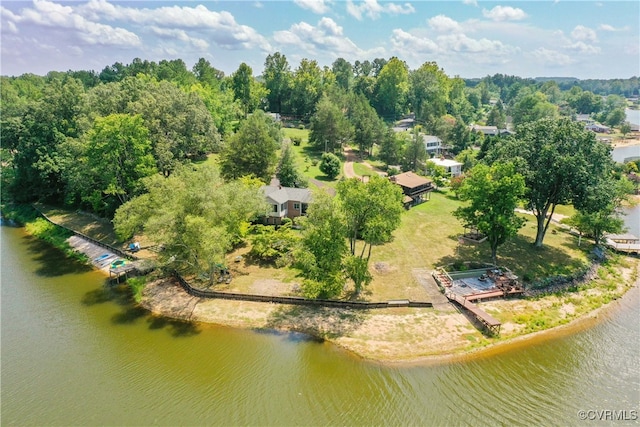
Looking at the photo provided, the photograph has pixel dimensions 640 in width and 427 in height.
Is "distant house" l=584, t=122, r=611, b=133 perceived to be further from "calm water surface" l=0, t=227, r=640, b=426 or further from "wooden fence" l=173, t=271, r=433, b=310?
"wooden fence" l=173, t=271, r=433, b=310

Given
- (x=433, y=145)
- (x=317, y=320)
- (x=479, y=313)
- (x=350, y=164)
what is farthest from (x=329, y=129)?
(x=479, y=313)

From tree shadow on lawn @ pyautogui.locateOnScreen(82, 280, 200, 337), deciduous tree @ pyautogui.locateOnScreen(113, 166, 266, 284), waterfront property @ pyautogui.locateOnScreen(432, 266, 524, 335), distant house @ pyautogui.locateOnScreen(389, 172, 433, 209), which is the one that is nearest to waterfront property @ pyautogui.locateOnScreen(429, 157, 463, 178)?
distant house @ pyautogui.locateOnScreen(389, 172, 433, 209)

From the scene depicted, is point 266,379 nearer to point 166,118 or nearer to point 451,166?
point 166,118

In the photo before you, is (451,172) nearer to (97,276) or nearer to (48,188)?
(97,276)

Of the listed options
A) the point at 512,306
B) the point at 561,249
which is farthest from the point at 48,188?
the point at 561,249

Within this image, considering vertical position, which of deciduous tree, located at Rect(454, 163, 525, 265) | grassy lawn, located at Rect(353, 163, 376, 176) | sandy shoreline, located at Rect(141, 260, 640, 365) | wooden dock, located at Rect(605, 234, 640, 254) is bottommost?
sandy shoreline, located at Rect(141, 260, 640, 365)

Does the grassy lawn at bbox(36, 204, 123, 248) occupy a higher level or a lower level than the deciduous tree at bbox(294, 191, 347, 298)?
lower
